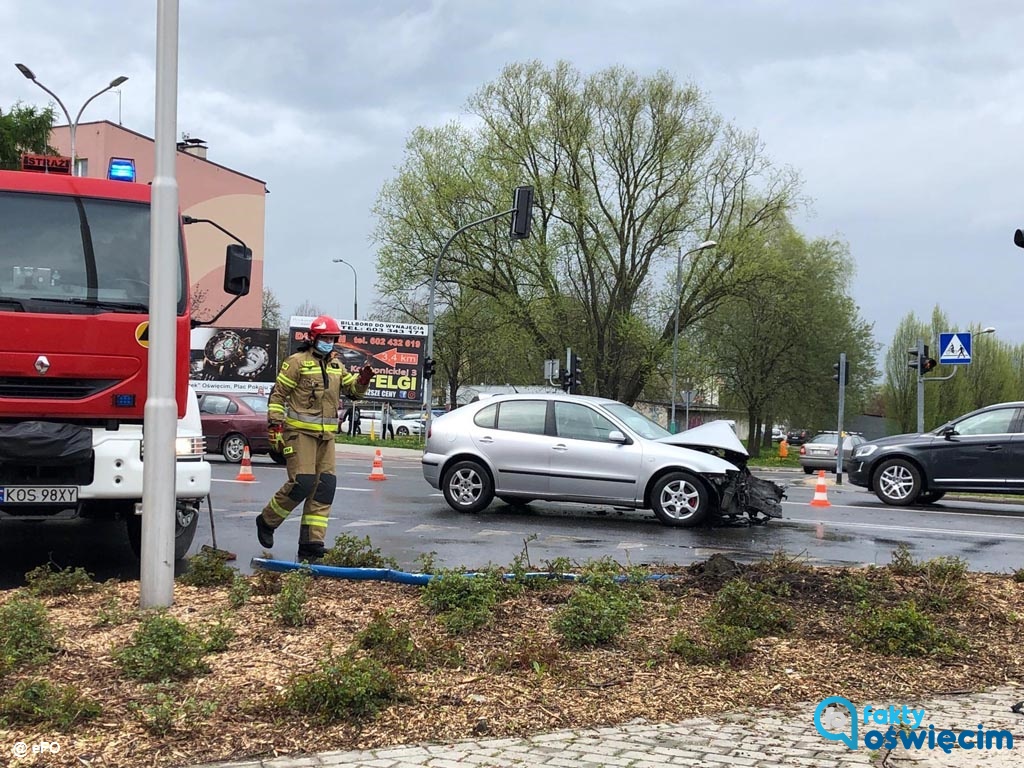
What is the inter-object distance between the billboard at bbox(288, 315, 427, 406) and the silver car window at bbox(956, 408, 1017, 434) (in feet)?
90.1

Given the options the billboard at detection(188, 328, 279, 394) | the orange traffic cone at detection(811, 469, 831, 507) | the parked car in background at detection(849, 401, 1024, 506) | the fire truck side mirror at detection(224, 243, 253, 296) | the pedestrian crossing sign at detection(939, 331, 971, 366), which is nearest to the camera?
the fire truck side mirror at detection(224, 243, 253, 296)

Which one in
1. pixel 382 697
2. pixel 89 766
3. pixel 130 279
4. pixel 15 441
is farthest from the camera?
pixel 130 279

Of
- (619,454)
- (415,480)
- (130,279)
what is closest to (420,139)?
(415,480)

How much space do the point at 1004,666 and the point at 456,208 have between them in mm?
35065

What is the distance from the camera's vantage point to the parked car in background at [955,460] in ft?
48.7

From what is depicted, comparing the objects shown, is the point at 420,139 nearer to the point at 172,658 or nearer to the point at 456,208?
the point at 456,208

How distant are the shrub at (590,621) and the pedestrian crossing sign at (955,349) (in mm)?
19067

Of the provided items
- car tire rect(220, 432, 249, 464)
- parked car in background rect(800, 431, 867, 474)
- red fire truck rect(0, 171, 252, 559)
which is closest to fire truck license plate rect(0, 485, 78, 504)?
red fire truck rect(0, 171, 252, 559)

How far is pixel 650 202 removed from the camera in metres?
39.4

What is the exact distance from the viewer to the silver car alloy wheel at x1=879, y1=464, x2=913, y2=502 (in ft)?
50.9

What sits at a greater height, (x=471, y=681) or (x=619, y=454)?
(x=619, y=454)
